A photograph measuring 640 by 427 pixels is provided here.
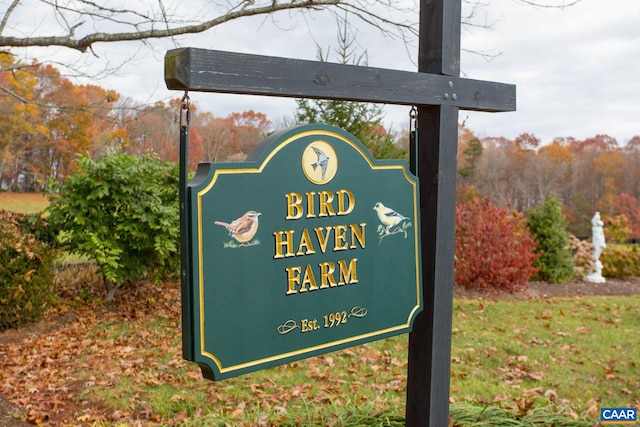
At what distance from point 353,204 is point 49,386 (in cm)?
373

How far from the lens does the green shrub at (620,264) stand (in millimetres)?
14656

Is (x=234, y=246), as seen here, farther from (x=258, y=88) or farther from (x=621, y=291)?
(x=621, y=291)

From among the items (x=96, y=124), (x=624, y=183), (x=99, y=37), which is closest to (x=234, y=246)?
(x=99, y=37)

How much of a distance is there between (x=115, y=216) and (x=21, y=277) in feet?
4.89

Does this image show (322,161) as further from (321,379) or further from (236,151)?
(236,151)

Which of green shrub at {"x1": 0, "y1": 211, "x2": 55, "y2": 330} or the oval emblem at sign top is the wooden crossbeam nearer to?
the oval emblem at sign top

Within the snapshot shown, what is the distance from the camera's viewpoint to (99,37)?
7.85 meters

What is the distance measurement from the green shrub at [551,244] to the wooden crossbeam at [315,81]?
1021 cm

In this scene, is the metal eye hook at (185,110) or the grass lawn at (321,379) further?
the grass lawn at (321,379)

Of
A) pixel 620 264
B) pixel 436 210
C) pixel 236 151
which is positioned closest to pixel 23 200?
pixel 236 151

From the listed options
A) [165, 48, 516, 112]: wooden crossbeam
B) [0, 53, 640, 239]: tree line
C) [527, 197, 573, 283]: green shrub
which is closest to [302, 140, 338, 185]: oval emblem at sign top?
[165, 48, 516, 112]: wooden crossbeam

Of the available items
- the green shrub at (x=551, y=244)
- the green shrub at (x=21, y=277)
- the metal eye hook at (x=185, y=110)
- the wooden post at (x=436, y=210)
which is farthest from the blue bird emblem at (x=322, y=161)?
the green shrub at (x=551, y=244)

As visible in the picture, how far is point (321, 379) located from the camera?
5.23 m

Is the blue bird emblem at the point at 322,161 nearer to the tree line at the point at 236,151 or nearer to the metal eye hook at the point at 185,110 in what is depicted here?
the metal eye hook at the point at 185,110
